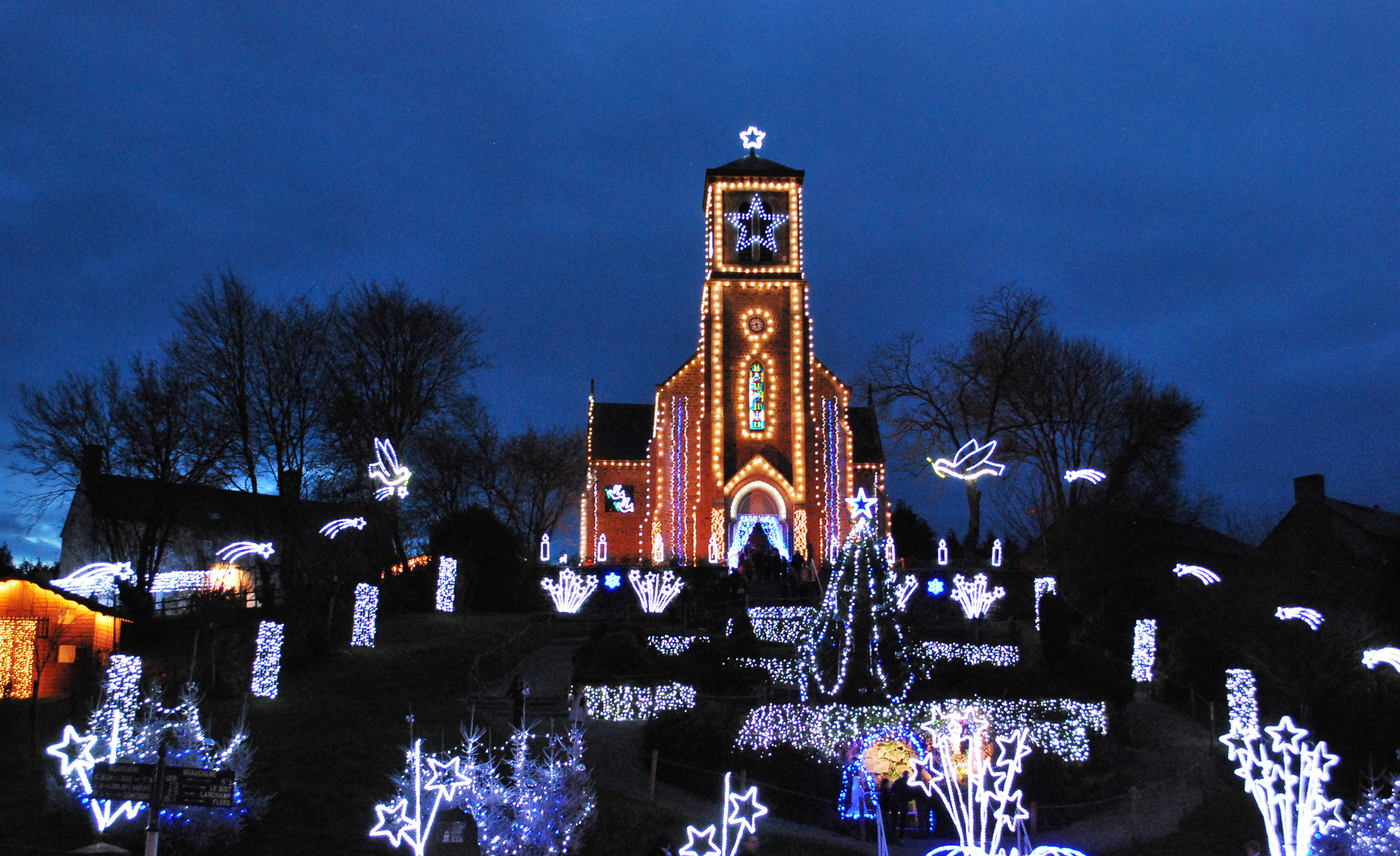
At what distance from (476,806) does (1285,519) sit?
3908 cm

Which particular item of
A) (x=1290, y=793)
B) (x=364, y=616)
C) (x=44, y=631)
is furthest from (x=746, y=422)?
(x=1290, y=793)

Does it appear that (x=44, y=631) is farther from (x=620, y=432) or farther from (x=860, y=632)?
(x=620, y=432)

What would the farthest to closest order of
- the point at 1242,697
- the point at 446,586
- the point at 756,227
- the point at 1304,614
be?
the point at 756,227
the point at 446,586
the point at 1242,697
the point at 1304,614

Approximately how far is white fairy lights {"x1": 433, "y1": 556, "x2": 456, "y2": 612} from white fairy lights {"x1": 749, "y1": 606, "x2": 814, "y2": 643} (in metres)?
9.86

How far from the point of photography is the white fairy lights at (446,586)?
1298 inches

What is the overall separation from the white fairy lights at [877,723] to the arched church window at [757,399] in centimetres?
2339

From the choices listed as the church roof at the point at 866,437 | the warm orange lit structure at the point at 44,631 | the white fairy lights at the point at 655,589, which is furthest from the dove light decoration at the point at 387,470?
the church roof at the point at 866,437

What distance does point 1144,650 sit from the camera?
27734 millimetres

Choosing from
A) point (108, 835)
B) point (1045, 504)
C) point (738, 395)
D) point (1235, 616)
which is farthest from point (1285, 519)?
point (108, 835)

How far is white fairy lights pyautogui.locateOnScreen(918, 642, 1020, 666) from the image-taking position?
28.4 metres

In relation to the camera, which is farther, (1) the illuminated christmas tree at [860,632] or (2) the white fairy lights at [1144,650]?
(2) the white fairy lights at [1144,650]

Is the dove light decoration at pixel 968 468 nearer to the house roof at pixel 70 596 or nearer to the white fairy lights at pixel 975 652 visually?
the white fairy lights at pixel 975 652

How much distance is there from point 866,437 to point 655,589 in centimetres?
2185

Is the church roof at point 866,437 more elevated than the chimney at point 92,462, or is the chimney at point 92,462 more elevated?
the church roof at point 866,437
